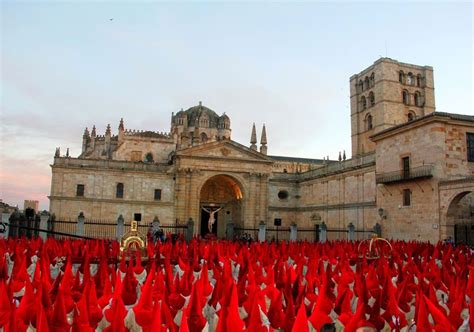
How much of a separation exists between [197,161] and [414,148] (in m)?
20.9

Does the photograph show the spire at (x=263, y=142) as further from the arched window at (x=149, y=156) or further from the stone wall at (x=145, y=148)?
the arched window at (x=149, y=156)

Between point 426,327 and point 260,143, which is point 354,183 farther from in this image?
point 426,327

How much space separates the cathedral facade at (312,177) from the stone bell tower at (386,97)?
→ 134 millimetres

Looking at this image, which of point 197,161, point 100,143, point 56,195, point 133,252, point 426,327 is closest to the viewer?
point 426,327

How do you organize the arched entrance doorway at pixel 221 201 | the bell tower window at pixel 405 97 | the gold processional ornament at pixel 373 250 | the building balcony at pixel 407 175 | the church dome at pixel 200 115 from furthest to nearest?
the church dome at pixel 200 115
the bell tower window at pixel 405 97
the arched entrance doorway at pixel 221 201
the building balcony at pixel 407 175
the gold processional ornament at pixel 373 250

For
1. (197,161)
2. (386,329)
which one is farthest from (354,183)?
(386,329)

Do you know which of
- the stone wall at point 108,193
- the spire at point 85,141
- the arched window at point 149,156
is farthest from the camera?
the spire at point 85,141

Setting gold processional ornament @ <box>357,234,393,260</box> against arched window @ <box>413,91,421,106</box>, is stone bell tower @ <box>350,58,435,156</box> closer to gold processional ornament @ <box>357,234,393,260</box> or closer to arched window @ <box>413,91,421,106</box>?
arched window @ <box>413,91,421,106</box>

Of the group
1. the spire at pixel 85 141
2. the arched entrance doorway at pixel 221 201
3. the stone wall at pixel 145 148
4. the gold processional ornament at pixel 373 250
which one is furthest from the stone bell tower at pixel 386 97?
the gold processional ornament at pixel 373 250

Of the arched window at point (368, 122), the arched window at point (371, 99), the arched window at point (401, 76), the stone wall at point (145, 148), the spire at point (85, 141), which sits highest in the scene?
A: the arched window at point (401, 76)

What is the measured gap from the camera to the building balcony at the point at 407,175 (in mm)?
24391

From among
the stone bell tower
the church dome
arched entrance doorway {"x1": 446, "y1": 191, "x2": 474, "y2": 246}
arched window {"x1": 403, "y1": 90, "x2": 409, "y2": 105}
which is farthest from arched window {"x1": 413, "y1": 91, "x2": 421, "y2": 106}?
arched entrance doorway {"x1": 446, "y1": 191, "x2": 474, "y2": 246}

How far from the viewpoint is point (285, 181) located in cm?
4547

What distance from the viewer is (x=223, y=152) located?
1626 inches
